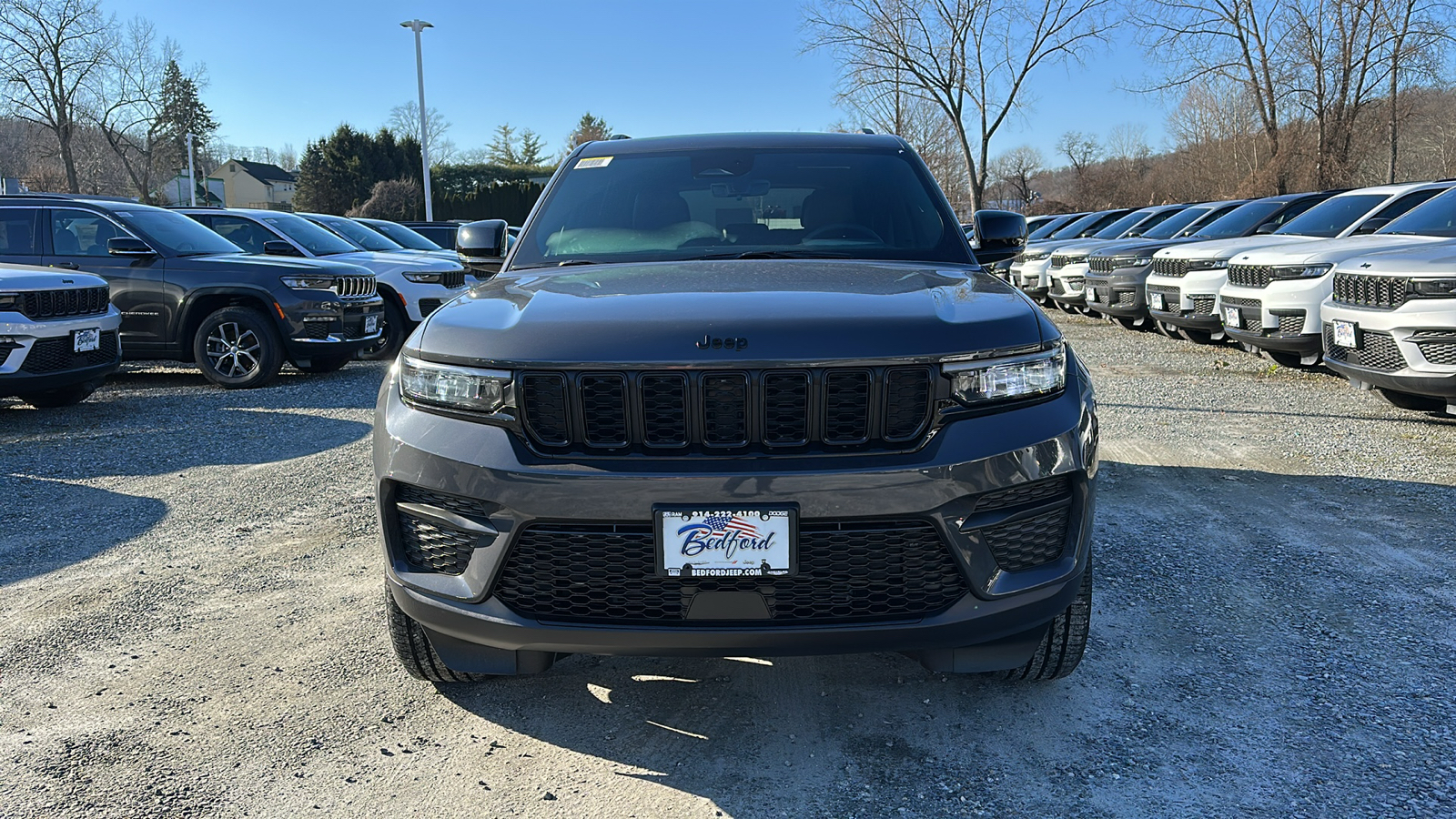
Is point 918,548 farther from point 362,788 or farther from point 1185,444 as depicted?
point 1185,444

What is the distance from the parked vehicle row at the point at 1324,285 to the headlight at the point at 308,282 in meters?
8.19

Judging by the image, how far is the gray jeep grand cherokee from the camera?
227cm

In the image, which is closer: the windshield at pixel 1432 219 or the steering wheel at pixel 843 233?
the steering wheel at pixel 843 233

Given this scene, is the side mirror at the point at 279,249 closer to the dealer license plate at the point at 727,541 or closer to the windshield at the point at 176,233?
the windshield at the point at 176,233

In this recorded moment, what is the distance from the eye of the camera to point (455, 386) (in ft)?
8.07

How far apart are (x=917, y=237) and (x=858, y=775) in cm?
187

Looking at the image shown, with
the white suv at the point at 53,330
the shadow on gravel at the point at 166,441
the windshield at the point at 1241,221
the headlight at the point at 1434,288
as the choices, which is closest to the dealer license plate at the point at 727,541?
the shadow on gravel at the point at 166,441

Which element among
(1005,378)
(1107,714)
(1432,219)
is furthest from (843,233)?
(1432,219)

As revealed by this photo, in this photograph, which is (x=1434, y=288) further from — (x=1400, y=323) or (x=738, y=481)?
(x=738, y=481)

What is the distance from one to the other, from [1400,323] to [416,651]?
6.15 meters

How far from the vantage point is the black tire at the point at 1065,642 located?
268cm

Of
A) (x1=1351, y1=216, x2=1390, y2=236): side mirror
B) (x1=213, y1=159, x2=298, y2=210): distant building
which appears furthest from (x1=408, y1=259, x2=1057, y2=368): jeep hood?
(x1=213, y1=159, x2=298, y2=210): distant building

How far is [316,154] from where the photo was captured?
218 feet

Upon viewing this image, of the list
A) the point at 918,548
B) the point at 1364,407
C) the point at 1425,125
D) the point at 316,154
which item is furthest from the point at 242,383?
the point at 316,154
